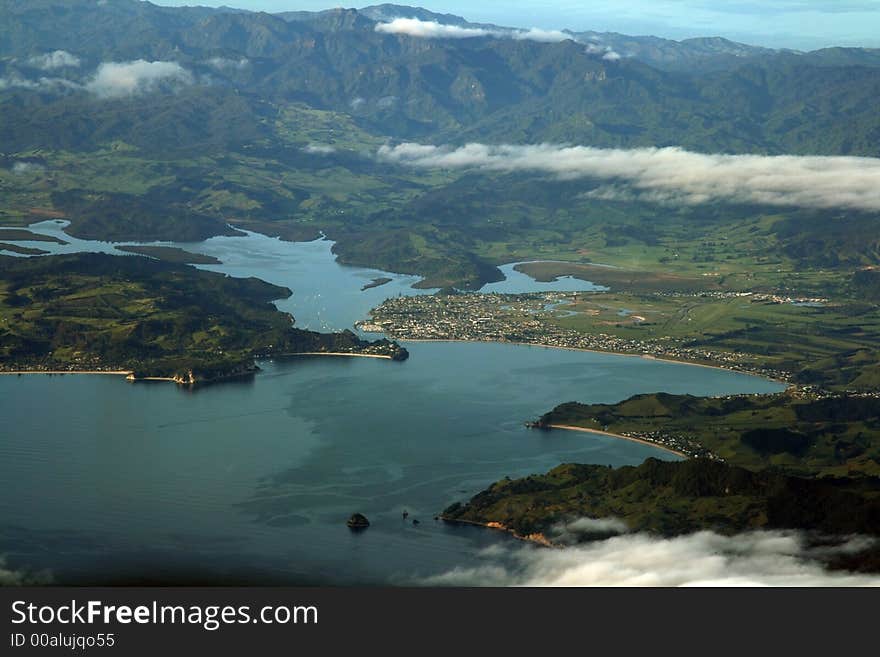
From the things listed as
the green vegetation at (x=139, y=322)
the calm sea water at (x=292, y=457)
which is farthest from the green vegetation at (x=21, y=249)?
the calm sea water at (x=292, y=457)

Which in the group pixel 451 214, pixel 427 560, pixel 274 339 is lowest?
pixel 427 560

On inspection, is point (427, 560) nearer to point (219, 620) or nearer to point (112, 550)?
point (112, 550)

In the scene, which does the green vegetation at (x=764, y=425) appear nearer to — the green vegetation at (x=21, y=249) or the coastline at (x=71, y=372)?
the coastline at (x=71, y=372)

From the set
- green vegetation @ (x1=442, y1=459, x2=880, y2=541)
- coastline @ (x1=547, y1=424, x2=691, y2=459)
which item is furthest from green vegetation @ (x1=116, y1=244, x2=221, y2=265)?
green vegetation @ (x1=442, y1=459, x2=880, y2=541)

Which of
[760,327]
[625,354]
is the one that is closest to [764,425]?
[625,354]

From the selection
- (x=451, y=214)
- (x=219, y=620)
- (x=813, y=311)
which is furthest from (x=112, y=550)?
(x=451, y=214)

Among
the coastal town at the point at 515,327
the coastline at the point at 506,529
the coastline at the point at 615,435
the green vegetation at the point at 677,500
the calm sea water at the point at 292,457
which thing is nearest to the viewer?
the calm sea water at the point at 292,457

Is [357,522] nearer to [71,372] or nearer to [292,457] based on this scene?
[292,457]
